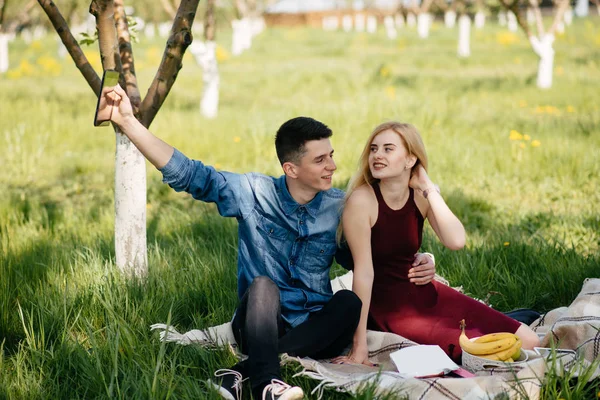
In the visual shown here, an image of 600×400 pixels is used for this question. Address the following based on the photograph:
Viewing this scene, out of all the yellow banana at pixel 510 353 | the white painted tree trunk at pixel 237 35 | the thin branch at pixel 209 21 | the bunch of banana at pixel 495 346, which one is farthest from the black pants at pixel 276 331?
the white painted tree trunk at pixel 237 35

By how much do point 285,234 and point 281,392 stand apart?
0.76m

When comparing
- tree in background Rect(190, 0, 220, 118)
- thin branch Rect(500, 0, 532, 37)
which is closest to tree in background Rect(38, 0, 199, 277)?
tree in background Rect(190, 0, 220, 118)

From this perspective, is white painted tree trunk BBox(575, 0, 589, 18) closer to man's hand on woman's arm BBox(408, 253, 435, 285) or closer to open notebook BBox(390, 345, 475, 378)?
man's hand on woman's arm BBox(408, 253, 435, 285)

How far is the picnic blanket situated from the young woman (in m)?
0.15

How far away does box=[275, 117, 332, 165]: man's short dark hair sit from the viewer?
3090 mm

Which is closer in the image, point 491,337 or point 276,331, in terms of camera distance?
point 276,331

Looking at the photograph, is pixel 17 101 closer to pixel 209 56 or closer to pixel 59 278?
pixel 209 56

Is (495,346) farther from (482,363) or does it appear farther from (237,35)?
(237,35)

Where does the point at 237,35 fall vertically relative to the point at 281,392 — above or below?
above

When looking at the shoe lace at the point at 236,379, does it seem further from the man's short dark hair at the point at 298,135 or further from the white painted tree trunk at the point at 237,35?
the white painted tree trunk at the point at 237,35

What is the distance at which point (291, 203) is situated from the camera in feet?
10.3

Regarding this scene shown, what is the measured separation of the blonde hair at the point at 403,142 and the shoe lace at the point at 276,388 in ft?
2.51

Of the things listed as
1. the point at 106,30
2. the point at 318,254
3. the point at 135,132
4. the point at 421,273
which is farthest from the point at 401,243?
the point at 106,30

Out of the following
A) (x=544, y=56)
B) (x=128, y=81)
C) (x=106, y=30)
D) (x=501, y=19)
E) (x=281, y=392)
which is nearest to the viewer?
(x=281, y=392)
